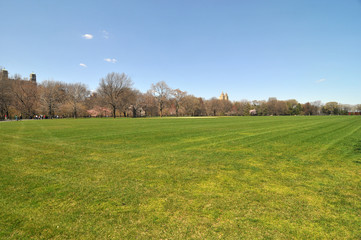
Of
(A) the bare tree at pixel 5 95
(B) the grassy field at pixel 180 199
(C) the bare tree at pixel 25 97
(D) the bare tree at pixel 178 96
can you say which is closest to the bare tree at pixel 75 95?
(C) the bare tree at pixel 25 97

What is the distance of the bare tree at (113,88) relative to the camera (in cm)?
7256

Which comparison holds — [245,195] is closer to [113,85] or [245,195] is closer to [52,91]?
[113,85]

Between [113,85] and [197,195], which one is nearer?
[197,195]

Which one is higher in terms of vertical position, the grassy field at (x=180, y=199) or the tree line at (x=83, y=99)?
the tree line at (x=83, y=99)

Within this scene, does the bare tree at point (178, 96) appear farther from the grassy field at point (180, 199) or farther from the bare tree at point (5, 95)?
the grassy field at point (180, 199)

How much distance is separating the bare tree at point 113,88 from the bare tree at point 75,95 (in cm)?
1238

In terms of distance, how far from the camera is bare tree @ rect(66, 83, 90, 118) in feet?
247

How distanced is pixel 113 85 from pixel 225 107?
Answer: 84115 mm

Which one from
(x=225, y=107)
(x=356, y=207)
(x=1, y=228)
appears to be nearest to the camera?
(x=1, y=228)

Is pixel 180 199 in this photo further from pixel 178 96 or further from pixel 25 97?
pixel 178 96

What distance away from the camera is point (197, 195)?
14.5 ft

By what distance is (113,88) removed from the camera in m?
73.3

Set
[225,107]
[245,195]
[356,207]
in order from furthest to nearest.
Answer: [225,107], [245,195], [356,207]

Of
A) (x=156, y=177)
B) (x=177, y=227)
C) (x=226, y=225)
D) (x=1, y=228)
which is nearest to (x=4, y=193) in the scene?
(x=1, y=228)
